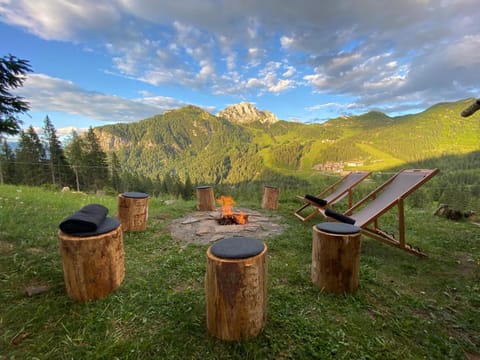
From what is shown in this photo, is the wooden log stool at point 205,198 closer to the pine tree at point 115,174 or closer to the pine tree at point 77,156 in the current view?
the pine tree at point 77,156

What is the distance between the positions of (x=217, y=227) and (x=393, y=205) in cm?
316

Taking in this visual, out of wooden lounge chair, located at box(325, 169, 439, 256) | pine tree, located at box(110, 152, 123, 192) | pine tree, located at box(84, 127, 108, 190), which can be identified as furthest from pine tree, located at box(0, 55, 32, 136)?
pine tree, located at box(110, 152, 123, 192)

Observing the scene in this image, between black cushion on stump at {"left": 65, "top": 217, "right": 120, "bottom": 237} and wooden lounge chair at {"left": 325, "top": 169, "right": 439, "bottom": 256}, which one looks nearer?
black cushion on stump at {"left": 65, "top": 217, "right": 120, "bottom": 237}

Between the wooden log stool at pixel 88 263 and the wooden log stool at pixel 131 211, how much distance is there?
84.2 inches

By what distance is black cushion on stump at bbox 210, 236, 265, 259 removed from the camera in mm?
1759

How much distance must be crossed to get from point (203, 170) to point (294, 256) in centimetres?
13578

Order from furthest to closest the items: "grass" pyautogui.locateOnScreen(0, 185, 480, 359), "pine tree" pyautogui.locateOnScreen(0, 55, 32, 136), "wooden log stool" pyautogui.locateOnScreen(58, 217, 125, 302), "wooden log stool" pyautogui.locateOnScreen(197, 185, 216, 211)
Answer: "wooden log stool" pyautogui.locateOnScreen(197, 185, 216, 211), "pine tree" pyautogui.locateOnScreen(0, 55, 32, 136), "wooden log stool" pyautogui.locateOnScreen(58, 217, 125, 302), "grass" pyautogui.locateOnScreen(0, 185, 480, 359)

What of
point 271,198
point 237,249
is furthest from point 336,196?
point 237,249

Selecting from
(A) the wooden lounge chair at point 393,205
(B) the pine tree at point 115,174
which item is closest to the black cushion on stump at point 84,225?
(A) the wooden lounge chair at point 393,205

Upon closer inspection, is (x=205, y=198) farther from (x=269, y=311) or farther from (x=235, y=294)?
(x=235, y=294)

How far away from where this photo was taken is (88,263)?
7.13 ft

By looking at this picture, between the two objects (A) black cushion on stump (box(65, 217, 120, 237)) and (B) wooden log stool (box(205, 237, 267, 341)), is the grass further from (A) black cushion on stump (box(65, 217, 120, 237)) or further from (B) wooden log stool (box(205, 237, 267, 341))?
(A) black cushion on stump (box(65, 217, 120, 237))

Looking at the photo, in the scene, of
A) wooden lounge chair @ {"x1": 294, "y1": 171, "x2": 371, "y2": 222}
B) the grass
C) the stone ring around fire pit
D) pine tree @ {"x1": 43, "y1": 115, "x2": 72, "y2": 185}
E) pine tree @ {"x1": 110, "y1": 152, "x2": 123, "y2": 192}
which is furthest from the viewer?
pine tree @ {"x1": 110, "y1": 152, "x2": 123, "y2": 192}

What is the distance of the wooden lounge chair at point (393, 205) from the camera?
3.42 meters
